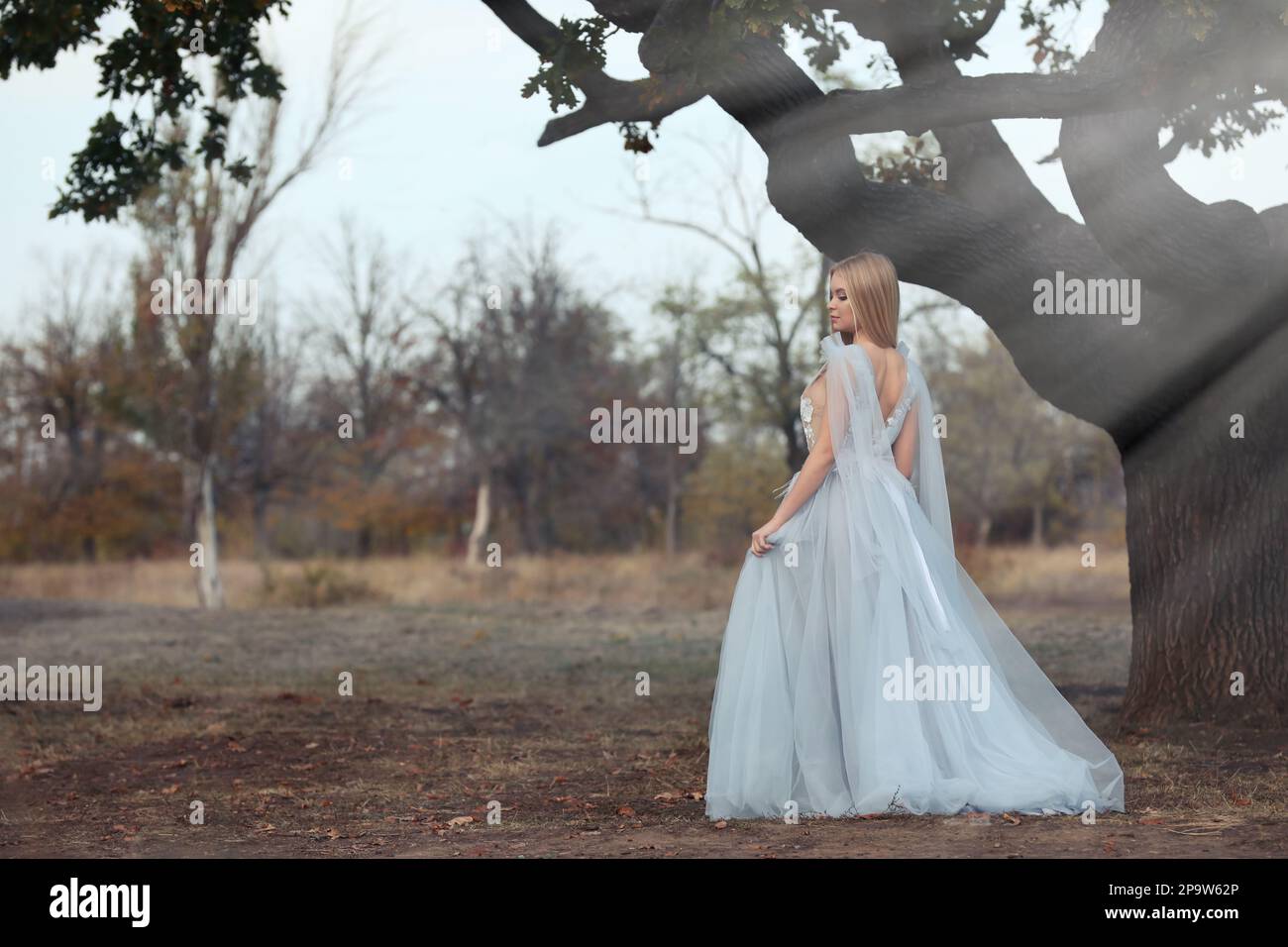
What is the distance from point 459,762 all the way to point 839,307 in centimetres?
390

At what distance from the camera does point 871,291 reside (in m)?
6.61

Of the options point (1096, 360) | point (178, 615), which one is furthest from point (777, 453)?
point (1096, 360)

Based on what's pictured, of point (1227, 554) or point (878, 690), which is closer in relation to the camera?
point (878, 690)

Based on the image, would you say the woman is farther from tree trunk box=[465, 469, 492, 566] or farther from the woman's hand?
tree trunk box=[465, 469, 492, 566]

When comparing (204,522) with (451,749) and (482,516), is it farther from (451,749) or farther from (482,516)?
(482,516)

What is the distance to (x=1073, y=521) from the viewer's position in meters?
46.1

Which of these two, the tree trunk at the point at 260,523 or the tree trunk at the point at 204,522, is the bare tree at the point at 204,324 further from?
the tree trunk at the point at 260,523

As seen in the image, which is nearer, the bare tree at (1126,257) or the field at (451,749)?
the field at (451,749)

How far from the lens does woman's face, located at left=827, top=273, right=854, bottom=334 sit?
6648mm

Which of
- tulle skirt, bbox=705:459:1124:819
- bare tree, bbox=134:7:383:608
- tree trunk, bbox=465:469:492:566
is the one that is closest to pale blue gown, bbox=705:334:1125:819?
tulle skirt, bbox=705:459:1124:819

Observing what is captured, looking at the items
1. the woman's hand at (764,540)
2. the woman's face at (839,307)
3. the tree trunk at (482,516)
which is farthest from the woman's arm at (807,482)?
the tree trunk at (482,516)

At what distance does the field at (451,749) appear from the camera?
237 inches

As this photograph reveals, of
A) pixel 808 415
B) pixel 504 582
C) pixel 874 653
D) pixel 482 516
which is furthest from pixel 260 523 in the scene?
pixel 874 653

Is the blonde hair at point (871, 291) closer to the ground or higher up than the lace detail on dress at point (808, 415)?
higher up
